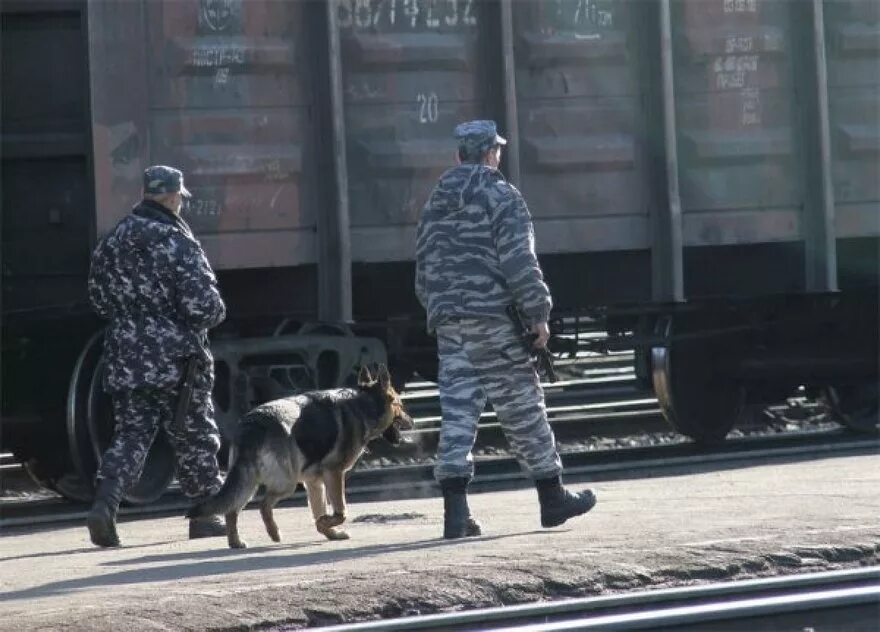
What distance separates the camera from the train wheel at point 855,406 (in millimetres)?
14289

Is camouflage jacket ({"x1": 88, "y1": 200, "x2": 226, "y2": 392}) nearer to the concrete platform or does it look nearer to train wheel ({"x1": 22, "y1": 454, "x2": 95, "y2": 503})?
the concrete platform

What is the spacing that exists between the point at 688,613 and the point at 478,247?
259 centimetres

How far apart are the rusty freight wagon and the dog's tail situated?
2476 mm

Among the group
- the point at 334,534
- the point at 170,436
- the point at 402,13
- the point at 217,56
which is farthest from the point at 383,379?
the point at 402,13

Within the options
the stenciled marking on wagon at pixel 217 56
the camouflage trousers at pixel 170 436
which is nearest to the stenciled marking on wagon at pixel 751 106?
the stenciled marking on wagon at pixel 217 56

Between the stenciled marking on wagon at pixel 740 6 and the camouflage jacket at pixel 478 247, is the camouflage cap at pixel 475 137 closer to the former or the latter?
the camouflage jacket at pixel 478 247

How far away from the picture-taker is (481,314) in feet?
27.8

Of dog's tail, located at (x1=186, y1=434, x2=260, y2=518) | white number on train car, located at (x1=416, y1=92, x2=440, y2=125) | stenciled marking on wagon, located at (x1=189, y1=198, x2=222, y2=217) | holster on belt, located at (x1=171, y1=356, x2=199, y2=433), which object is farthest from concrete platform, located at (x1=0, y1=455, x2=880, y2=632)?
white number on train car, located at (x1=416, y1=92, x2=440, y2=125)

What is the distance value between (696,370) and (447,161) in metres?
2.98

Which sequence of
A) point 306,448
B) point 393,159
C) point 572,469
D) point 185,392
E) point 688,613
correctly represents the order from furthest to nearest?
point 572,469 → point 393,159 → point 185,392 → point 306,448 → point 688,613

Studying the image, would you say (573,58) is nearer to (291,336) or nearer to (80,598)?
(291,336)

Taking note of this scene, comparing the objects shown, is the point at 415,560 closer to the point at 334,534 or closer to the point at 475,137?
the point at 334,534

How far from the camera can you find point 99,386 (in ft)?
36.2

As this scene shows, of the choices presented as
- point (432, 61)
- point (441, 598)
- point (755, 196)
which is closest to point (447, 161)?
point (432, 61)
